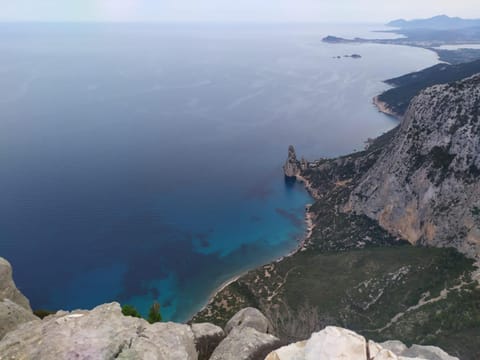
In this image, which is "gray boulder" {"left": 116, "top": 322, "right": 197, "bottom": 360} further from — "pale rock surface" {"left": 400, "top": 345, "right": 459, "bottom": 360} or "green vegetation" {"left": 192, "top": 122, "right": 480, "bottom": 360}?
"green vegetation" {"left": 192, "top": 122, "right": 480, "bottom": 360}

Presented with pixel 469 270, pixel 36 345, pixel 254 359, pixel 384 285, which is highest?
pixel 36 345

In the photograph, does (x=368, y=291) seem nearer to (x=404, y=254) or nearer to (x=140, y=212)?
(x=404, y=254)

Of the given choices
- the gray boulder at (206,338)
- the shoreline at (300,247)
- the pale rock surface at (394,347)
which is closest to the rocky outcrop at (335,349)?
the gray boulder at (206,338)

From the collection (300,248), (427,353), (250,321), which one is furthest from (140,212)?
(427,353)

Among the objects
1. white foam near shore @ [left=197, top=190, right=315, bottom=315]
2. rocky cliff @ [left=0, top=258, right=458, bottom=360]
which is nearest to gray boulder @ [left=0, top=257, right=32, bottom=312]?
rocky cliff @ [left=0, top=258, right=458, bottom=360]

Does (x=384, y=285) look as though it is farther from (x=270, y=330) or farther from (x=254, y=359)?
(x=254, y=359)

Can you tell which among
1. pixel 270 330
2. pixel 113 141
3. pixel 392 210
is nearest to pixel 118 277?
pixel 270 330
